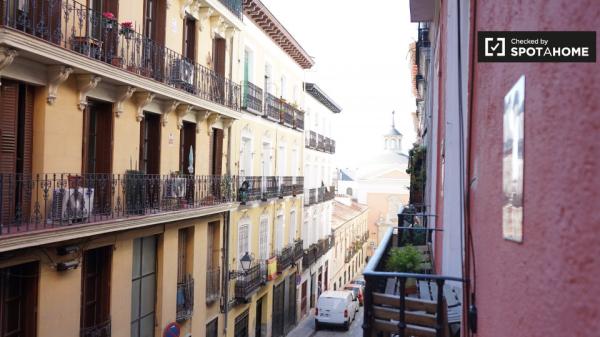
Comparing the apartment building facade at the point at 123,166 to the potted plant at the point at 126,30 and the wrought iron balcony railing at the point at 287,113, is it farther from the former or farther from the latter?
the wrought iron balcony railing at the point at 287,113

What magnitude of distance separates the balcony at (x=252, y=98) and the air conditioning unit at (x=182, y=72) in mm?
5333

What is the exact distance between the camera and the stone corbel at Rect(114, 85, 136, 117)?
476 inches

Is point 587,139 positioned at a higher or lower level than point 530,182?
higher

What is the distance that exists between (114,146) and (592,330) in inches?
461

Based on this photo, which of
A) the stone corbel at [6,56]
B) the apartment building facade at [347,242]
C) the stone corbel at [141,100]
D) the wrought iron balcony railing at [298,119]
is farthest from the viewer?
the apartment building facade at [347,242]

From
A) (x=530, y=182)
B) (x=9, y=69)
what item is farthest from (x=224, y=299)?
(x=530, y=182)

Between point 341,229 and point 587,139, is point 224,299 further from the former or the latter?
point 341,229

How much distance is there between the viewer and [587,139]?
1600mm

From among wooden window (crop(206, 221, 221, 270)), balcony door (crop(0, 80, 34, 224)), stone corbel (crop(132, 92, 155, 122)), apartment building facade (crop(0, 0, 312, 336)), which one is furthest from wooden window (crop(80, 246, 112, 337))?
wooden window (crop(206, 221, 221, 270))

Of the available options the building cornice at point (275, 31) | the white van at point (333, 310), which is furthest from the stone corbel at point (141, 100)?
the white van at point (333, 310)

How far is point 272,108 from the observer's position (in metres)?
24.1

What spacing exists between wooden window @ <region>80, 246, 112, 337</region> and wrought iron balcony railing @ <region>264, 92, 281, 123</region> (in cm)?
1202

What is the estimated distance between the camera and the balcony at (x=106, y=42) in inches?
363

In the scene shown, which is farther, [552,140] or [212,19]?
[212,19]
